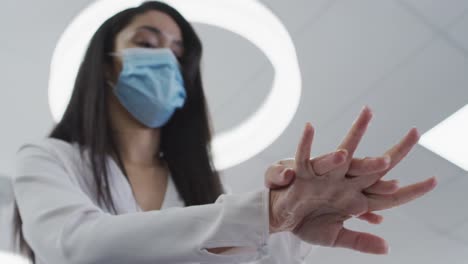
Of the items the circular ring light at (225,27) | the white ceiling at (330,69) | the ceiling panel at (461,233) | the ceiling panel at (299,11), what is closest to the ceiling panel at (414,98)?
the white ceiling at (330,69)

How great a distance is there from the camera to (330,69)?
2.59 meters

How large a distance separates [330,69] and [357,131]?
1.85m

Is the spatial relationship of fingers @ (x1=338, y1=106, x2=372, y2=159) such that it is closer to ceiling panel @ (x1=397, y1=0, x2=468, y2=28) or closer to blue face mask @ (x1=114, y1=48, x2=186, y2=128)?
blue face mask @ (x1=114, y1=48, x2=186, y2=128)

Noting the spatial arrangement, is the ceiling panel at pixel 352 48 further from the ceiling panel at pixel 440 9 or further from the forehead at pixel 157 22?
the forehead at pixel 157 22

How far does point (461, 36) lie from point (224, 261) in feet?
6.76

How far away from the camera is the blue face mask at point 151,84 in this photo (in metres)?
1.38

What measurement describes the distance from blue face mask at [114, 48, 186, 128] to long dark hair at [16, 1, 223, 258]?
4 centimetres

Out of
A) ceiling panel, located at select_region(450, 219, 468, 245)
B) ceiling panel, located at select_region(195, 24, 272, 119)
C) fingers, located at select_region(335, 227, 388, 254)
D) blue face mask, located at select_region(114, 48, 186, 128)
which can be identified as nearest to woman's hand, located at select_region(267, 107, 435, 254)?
fingers, located at select_region(335, 227, 388, 254)

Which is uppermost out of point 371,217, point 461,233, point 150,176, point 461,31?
point 461,31

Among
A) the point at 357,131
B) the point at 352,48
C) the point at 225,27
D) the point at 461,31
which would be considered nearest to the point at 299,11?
the point at 352,48


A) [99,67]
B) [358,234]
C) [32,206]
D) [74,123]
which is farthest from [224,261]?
[99,67]

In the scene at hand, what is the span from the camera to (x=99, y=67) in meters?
1.34

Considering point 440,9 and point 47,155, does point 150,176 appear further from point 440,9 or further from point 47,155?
point 440,9

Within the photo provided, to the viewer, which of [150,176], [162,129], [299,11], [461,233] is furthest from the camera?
[461,233]
